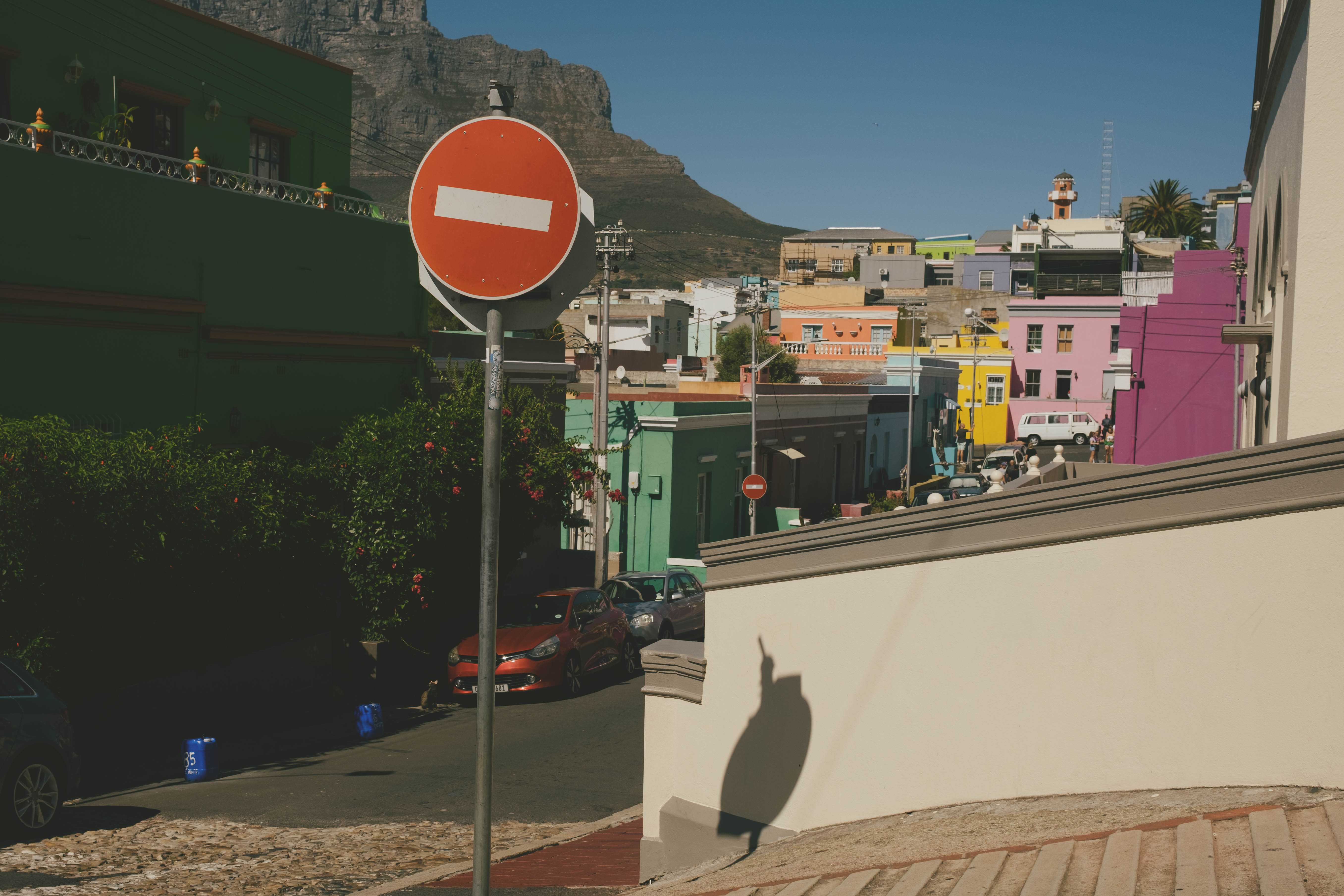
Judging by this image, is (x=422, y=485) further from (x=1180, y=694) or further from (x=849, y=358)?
(x=849, y=358)

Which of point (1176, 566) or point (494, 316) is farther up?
point (494, 316)

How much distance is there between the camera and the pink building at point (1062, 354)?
62.9 m

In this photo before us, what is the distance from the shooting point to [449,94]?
598ft

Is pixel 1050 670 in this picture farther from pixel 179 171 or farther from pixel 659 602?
pixel 659 602

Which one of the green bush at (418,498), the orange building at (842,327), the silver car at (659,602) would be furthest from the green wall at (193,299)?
the orange building at (842,327)

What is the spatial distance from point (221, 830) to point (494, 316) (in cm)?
706

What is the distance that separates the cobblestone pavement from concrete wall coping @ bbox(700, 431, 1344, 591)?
3.75 meters

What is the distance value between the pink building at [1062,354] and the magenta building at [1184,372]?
132 ft

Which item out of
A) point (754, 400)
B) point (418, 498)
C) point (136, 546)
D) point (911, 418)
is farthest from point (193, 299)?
point (911, 418)

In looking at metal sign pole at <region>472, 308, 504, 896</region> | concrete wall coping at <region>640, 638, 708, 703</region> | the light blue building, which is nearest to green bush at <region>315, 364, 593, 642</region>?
concrete wall coping at <region>640, 638, 708, 703</region>

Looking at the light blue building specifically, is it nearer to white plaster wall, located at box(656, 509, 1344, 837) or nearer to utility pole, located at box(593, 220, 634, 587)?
utility pole, located at box(593, 220, 634, 587)

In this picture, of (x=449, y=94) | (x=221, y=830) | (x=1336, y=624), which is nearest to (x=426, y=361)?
(x=221, y=830)

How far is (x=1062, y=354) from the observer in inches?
2525

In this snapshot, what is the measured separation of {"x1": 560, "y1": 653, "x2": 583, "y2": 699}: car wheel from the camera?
659 inches
